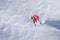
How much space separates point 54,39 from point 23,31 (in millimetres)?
205

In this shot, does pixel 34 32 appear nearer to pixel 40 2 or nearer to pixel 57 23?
pixel 57 23

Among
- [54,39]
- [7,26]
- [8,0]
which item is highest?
[8,0]

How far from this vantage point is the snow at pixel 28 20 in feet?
3.41

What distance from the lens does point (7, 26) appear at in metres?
1.09

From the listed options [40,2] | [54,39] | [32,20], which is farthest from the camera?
[40,2]

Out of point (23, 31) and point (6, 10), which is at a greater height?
point (6, 10)

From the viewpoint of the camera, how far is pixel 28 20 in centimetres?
113

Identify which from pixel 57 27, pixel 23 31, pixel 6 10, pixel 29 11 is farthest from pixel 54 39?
pixel 6 10

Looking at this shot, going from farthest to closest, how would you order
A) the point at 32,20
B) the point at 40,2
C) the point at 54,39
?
1. the point at 40,2
2. the point at 32,20
3. the point at 54,39

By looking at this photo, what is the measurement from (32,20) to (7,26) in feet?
0.57

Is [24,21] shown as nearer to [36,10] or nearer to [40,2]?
[36,10]

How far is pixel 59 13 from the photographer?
120cm

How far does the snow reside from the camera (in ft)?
3.41

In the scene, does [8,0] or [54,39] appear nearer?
[54,39]
